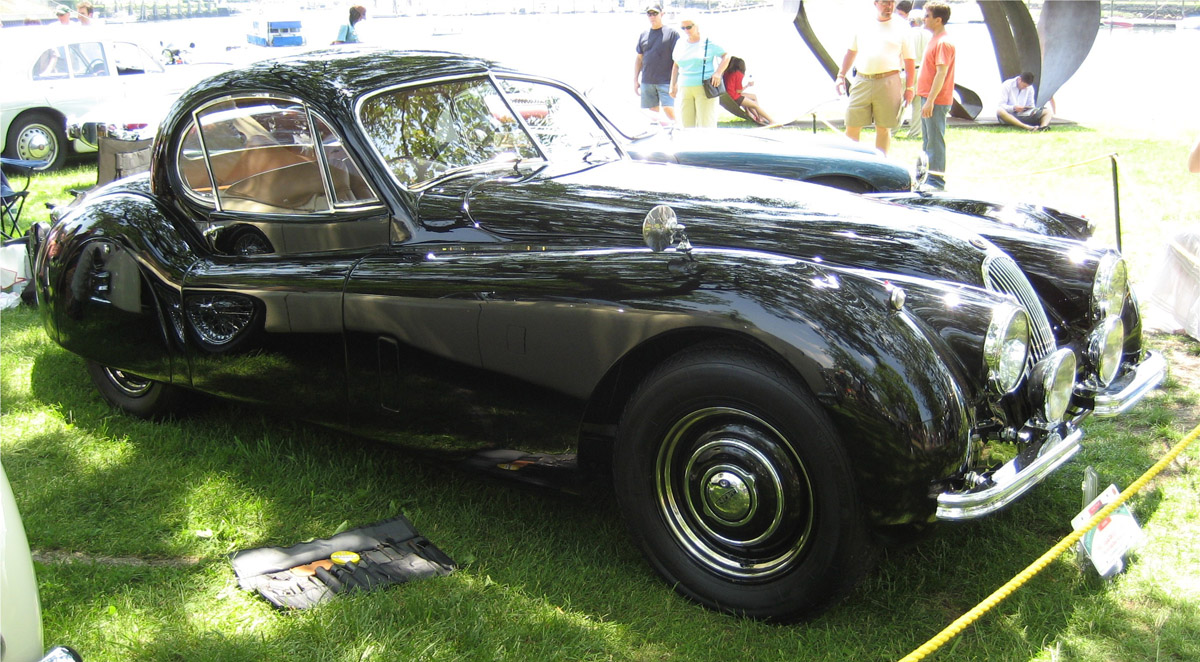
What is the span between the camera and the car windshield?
3.51m

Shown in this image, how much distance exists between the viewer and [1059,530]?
3.20 metres

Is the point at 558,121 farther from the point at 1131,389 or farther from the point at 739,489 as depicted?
the point at 1131,389

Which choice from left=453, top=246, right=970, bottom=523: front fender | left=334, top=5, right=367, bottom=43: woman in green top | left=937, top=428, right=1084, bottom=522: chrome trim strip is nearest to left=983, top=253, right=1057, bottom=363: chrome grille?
left=937, top=428, right=1084, bottom=522: chrome trim strip

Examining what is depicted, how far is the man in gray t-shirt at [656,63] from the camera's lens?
37.4 ft

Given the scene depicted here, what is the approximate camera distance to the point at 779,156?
5.75m

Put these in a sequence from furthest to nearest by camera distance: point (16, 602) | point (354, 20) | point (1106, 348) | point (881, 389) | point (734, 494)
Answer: point (354, 20) → point (1106, 348) → point (734, 494) → point (881, 389) → point (16, 602)

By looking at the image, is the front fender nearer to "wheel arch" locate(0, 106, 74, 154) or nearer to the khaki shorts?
the khaki shorts

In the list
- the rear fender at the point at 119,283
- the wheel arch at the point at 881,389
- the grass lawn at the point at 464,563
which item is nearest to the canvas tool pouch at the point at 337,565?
the grass lawn at the point at 464,563

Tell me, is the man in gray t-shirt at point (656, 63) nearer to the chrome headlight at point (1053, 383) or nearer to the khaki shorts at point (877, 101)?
the khaki shorts at point (877, 101)

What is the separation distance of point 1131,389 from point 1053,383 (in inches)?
24.8

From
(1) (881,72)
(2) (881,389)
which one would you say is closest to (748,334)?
(2) (881,389)

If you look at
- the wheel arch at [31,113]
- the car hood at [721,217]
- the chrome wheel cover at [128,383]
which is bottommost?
the chrome wheel cover at [128,383]

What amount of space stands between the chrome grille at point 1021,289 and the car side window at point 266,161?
7.16 ft

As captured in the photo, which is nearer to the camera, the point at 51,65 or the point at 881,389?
the point at 881,389
